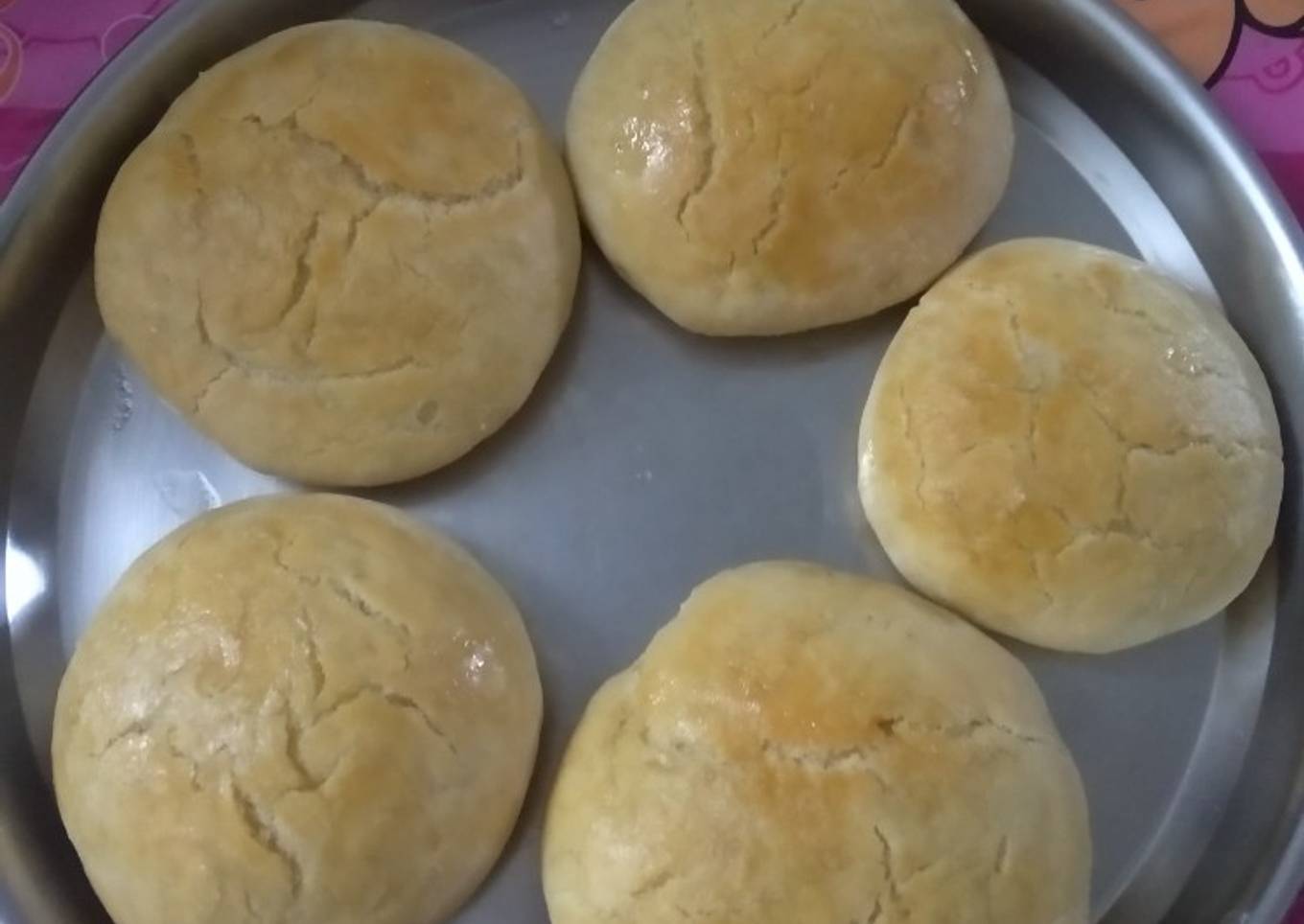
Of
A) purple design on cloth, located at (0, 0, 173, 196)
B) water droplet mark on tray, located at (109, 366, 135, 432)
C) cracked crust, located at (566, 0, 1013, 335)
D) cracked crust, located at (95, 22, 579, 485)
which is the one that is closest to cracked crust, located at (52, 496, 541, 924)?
cracked crust, located at (95, 22, 579, 485)

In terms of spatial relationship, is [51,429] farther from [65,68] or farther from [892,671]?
[892,671]

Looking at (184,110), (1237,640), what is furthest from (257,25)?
(1237,640)

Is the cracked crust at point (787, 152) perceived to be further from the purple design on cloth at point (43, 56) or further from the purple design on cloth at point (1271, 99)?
the purple design on cloth at point (43, 56)

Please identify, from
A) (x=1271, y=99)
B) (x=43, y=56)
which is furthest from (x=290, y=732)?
(x=1271, y=99)

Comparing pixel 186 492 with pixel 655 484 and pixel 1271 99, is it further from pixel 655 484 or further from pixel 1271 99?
pixel 1271 99

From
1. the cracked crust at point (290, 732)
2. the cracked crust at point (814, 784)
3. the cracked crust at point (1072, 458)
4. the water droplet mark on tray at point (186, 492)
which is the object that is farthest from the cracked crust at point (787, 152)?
the water droplet mark on tray at point (186, 492)


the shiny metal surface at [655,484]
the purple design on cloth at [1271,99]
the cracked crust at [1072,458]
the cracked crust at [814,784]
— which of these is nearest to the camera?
the cracked crust at [814,784]
